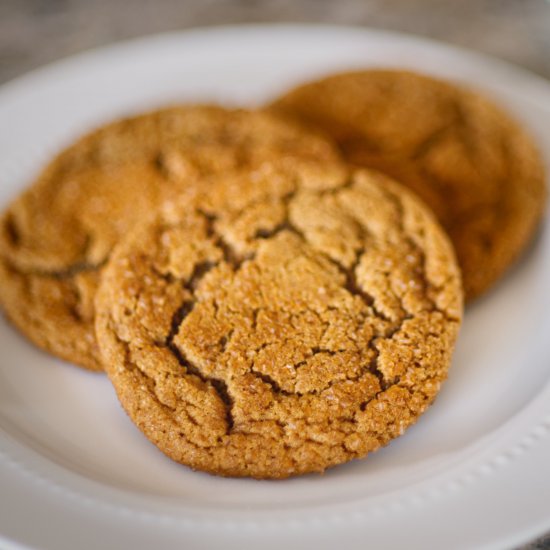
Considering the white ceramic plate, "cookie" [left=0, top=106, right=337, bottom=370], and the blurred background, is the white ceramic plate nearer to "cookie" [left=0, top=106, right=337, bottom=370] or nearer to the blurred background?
"cookie" [left=0, top=106, right=337, bottom=370]

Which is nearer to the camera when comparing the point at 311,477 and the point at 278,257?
the point at 311,477

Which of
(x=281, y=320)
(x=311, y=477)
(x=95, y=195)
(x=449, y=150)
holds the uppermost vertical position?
(x=449, y=150)

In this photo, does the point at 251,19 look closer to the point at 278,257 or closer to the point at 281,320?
the point at 278,257

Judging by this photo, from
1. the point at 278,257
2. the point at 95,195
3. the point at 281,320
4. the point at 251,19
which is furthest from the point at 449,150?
the point at 251,19

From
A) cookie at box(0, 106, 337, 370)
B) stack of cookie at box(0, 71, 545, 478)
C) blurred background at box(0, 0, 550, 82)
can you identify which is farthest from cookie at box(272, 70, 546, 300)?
blurred background at box(0, 0, 550, 82)

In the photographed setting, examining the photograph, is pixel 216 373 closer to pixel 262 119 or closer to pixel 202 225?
pixel 202 225

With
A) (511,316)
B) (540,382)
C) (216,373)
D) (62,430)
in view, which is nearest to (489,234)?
(511,316)
